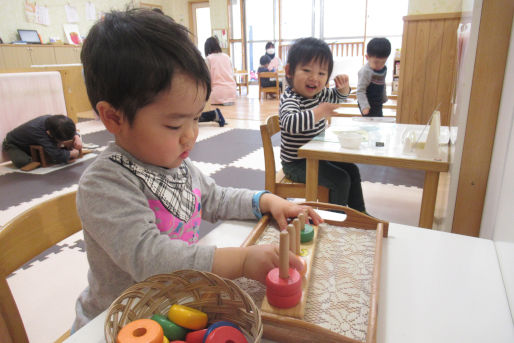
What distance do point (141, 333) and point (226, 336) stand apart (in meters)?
0.09

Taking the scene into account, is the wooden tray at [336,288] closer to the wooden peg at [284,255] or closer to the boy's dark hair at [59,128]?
the wooden peg at [284,255]

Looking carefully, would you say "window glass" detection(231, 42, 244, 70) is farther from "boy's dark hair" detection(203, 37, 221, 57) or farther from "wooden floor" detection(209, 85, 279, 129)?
"boy's dark hair" detection(203, 37, 221, 57)

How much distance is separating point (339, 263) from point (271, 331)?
0.18m

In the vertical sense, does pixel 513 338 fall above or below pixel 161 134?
below

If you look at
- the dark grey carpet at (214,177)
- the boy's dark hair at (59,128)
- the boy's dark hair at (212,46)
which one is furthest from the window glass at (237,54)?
the boy's dark hair at (59,128)

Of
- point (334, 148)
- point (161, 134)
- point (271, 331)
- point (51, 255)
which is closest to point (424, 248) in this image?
point (271, 331)

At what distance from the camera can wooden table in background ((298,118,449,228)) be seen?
109 centimetres

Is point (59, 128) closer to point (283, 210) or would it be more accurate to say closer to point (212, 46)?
point (283, 210)

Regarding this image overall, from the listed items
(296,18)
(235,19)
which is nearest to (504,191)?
(296,18)

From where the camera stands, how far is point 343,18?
762 centimetres

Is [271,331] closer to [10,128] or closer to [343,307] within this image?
[343,307]

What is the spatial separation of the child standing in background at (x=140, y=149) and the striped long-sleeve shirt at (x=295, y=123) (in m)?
0.94

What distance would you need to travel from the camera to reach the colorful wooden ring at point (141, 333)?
328mm

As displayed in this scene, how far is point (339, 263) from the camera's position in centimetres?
54
